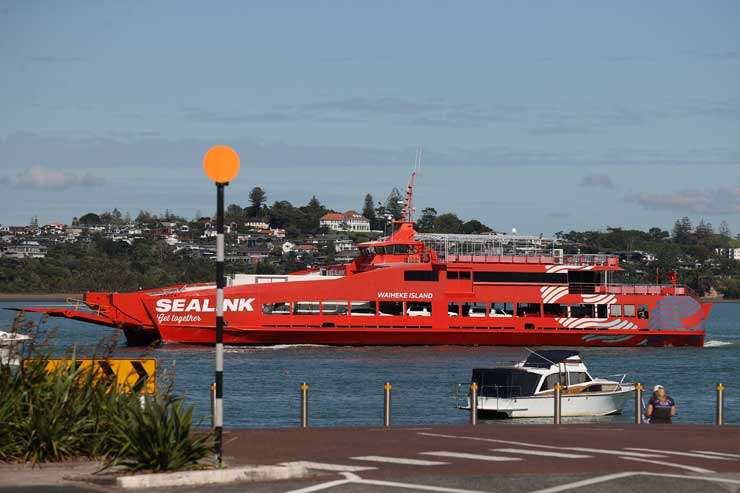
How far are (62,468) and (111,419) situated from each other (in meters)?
0.78

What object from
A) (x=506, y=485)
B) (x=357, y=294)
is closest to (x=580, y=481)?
(x=506, y=485)

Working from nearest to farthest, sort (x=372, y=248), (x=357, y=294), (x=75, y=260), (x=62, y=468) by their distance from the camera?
1. (x=62, y=468)
2. (x=357, y=294)
3. (x=372, y=248)
4. (x=75, y=260)

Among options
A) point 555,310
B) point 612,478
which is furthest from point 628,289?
point 612,478

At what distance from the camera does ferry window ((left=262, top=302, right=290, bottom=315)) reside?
2068 inches

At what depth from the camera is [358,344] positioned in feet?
176

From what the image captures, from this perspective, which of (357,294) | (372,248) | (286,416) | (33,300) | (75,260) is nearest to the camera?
(286,416)

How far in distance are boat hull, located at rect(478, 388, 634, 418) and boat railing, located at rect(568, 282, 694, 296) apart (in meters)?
23.6

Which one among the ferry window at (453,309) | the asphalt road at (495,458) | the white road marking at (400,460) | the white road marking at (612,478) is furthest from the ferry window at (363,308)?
the white road marking at (612,478)

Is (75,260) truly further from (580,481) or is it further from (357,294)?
(580,481)

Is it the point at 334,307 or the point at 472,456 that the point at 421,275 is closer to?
the point at 334,307

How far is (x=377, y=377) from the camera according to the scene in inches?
1642

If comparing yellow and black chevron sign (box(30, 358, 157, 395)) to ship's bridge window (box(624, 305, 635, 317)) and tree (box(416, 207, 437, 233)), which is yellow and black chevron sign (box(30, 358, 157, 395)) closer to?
ship's bridge window (box(624, 305, 635, 317))

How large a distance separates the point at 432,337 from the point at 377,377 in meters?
12.5

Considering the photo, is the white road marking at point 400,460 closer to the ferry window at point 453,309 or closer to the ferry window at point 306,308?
the ferry window at point 306,308
